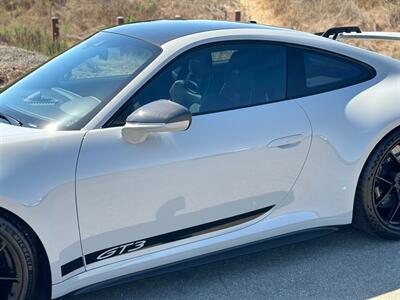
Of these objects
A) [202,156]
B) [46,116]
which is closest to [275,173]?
[202,156]

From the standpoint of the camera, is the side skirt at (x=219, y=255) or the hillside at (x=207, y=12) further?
the hillside at (x=207, y=12)

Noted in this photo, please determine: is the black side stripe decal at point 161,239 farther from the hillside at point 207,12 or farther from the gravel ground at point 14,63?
the hillside at point 207,12

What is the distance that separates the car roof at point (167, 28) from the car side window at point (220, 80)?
7.5 inches

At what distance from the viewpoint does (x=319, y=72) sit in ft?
11.8

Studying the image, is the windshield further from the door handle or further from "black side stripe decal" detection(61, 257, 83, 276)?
the door handle

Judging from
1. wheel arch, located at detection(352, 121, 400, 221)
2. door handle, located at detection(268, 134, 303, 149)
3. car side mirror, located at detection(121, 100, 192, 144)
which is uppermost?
car side mirror, located at detection(121, 100, 192, 144)

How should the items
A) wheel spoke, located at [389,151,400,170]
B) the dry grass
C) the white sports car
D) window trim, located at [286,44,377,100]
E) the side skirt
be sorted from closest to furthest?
the white sports car, the side skirt, window trim, located at [286,44,377,100], wheel spoke, located at [389,151,400,170], the dry grass

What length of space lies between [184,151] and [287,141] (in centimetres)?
67

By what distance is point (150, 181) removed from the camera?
2879 mm

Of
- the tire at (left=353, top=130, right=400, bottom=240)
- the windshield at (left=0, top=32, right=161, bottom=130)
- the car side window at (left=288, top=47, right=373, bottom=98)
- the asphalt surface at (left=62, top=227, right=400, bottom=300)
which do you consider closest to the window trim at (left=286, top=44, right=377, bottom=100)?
the car side window at (left=288, top=47, right=373, bottom=98)

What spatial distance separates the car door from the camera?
111 inches

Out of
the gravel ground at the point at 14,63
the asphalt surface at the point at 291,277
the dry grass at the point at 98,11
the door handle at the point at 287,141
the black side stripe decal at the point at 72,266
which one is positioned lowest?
the dry grass at the point at 98,11

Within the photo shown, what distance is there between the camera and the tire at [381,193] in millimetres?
3668

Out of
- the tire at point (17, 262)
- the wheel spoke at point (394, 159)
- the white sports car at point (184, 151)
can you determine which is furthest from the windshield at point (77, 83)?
the wheel spoke at point (394, 159)
